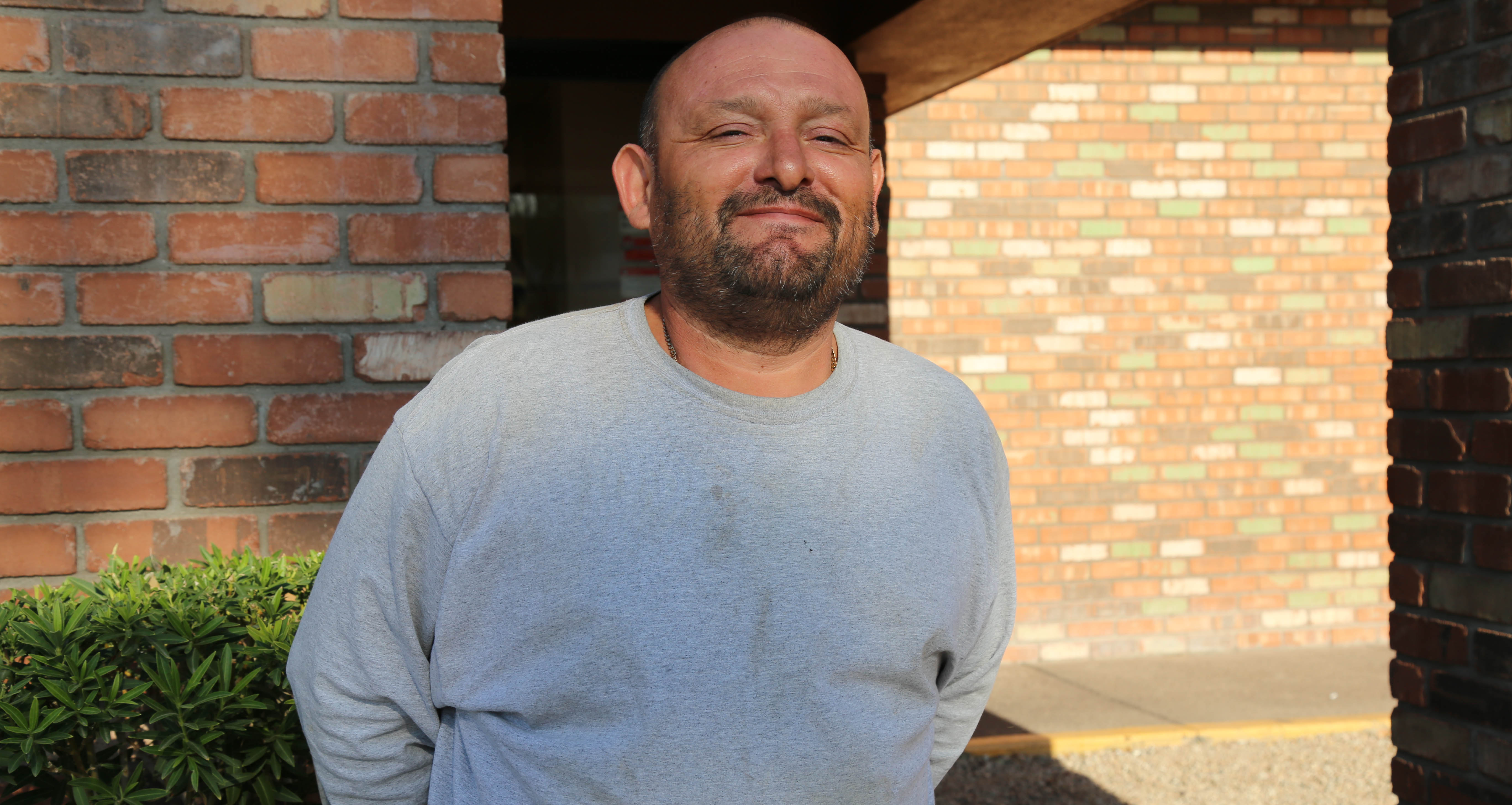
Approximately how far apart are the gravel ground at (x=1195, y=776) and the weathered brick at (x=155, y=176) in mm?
3158

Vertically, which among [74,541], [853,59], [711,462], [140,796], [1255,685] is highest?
[853,59]

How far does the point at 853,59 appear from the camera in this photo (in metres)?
4.71

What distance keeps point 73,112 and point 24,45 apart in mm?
143

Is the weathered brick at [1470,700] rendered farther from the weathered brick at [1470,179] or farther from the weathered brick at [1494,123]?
the weathered brick at [1494,123]

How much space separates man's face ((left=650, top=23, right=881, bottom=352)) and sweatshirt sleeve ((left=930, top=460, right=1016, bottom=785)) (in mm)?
436

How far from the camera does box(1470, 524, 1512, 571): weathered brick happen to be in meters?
2.42

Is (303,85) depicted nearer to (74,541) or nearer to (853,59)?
(74,541)

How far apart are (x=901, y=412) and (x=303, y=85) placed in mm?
1359

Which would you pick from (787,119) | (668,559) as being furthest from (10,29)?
(668,559)

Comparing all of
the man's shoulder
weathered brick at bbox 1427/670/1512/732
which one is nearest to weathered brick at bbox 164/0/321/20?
the man's shoulder

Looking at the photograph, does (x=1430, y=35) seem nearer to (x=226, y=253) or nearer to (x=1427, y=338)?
(x=1427, y=338)

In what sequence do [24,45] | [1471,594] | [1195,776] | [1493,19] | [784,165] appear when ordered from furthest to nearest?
[1195,776] < [1471,594] < [1493,19] < [24,45] < [784,165]

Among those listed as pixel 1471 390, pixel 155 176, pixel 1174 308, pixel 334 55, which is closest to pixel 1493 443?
pixel 1471 390

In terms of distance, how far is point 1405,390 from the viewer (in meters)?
2.69
